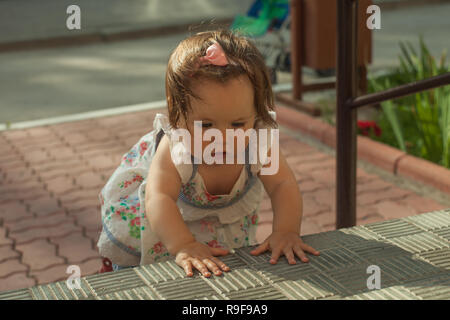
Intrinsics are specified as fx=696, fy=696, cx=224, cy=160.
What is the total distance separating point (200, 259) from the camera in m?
1.97

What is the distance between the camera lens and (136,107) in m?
6.52

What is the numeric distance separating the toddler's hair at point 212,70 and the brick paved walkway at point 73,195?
149 centimetres

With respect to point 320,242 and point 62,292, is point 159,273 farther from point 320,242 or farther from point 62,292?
point 320,242

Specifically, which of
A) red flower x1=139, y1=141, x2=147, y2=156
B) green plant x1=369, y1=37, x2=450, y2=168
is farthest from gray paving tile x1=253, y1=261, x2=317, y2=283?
Answer: green plant x1=369, y1=37, x2=450, y2=168

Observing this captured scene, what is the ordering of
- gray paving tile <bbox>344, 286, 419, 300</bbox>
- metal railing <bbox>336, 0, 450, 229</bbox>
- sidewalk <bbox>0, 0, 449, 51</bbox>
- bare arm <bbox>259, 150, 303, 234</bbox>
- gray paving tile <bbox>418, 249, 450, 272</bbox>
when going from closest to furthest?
gray paving tile <bbox>344, 286, 419, 300</bbox>, gray paving tile <bbox>418, 249, 450, 272</bbox>, bare arm <bbox>259, 150, 303, 234</bbox>, metal railing <bbox>336, 0, 450, 229</bbox>, sidewalk <bbox>0, 0, 449, 51</bbox>

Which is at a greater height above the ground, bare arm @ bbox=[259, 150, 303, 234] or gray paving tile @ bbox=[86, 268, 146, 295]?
bare arm @ bbox=[259, 150, 303, 234]

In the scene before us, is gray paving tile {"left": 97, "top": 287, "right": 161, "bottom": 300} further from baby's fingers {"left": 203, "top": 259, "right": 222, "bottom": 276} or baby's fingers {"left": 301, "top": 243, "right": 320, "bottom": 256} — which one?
baby's fingers {"left": 301, "top": 243, "right": 320, "bottom": 256}

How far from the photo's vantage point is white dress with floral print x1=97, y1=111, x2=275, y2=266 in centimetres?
245

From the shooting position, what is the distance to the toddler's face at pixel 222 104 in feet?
6.77

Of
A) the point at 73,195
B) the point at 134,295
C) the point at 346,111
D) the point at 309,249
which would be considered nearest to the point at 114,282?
the point at 134,295

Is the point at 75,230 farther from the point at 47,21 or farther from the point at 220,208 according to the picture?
the point at 47,21

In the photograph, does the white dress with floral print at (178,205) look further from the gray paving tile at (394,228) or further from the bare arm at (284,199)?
Answer: the gray paving tile at (394,228)

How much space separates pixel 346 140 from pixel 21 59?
8.43m

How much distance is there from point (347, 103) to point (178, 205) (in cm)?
75
